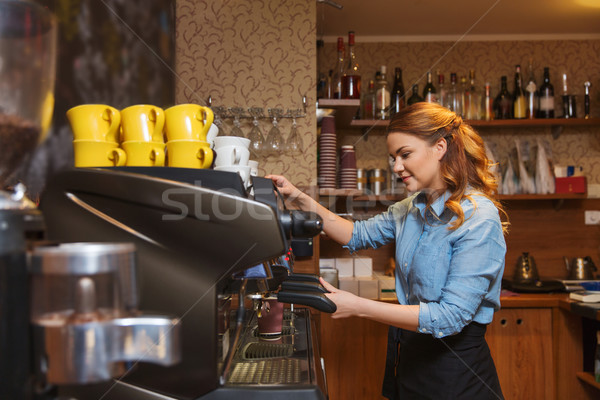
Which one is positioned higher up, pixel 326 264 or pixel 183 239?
pixel 183 239

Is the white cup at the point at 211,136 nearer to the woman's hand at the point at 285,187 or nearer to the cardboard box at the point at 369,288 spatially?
the woman's hand at the point at 285,187

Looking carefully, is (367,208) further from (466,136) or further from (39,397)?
(39,397)

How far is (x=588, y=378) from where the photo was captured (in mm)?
2367

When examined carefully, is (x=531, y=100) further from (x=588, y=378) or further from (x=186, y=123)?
(x=186, y=123)

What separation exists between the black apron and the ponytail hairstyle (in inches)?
13.8

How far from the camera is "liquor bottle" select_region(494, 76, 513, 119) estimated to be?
2984mm

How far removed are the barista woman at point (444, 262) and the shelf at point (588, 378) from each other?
1513 mm

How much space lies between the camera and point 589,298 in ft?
7.64

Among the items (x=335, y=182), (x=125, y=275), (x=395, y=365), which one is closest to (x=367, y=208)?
(x=335, y=182)

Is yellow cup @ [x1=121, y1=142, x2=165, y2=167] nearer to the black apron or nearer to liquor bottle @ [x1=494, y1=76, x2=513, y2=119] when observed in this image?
the black apron

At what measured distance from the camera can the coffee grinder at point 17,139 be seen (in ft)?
1.26

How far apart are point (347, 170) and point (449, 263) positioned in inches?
53.6

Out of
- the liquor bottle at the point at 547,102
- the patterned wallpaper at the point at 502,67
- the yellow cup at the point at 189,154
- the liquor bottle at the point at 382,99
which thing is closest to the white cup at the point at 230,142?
the yellow cup at the point at 189,154

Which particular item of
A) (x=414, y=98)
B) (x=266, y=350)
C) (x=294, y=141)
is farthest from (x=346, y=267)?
(x=266, y=350)
